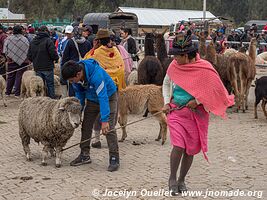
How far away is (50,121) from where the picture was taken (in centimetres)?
672

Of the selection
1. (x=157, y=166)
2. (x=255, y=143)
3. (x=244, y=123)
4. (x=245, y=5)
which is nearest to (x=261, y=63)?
(x=244, y=123)

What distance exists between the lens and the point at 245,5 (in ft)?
256

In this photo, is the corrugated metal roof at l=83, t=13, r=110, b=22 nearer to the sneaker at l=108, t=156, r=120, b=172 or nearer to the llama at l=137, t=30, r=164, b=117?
the llama at l=137, t=30, r=164, b=117

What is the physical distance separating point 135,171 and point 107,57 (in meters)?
2.02

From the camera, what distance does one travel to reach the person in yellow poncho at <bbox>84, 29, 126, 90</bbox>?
750 cm

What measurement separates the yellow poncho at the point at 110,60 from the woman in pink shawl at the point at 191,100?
242 cm

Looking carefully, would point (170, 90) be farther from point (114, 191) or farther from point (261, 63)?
point (261, 63)

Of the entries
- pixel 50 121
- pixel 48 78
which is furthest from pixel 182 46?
pixel 48 78

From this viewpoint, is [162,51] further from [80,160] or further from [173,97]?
[173,97]

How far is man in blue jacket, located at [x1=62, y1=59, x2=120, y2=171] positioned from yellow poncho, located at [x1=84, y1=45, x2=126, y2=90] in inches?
40.3

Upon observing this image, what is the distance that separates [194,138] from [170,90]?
2.26 feet

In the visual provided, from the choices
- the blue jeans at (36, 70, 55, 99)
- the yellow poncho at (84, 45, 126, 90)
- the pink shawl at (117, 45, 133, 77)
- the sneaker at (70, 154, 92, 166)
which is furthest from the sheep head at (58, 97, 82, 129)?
the blue jeans at (36, 70, 55, 99)

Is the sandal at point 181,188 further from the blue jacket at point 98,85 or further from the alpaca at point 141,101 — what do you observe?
the alpaca at point 141,101

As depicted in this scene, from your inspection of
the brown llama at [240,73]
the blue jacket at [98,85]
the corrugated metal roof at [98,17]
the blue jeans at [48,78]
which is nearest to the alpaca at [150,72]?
the brown llama at [240,73]
